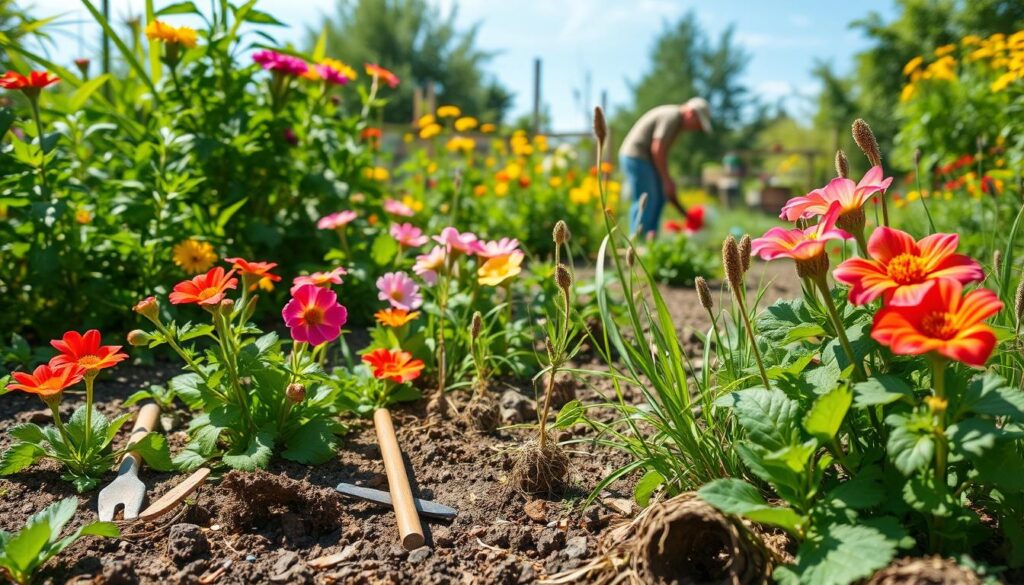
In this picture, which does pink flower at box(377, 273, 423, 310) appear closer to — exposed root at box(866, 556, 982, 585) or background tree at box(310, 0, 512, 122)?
exposed root at box(866, 556, 982, 585)

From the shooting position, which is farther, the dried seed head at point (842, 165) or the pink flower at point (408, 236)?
the pink flower at point (408, 236)

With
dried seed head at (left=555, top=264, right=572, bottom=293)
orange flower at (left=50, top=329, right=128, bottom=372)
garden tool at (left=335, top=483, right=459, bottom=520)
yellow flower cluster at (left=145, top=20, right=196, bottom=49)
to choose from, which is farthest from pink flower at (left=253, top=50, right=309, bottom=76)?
dried seed head at (left=555, top=264, right=572, bottom=293)

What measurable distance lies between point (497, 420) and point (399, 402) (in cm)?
35

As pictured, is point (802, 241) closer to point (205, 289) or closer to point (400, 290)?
point (205, 289)

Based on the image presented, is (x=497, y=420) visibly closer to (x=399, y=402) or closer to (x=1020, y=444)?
(x=399, y=402)

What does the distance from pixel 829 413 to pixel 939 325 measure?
19 cm

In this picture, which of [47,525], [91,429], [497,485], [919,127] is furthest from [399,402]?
[919,127]

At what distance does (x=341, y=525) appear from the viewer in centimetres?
154

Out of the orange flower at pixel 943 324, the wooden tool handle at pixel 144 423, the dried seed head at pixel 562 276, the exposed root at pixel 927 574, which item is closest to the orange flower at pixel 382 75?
the wooden tool handle at pixel 144 423

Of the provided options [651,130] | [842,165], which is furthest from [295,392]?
[651,130]

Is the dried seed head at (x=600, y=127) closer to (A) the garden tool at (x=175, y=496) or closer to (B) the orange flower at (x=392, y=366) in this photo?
(B) the orange flower at (x=392, y=366)

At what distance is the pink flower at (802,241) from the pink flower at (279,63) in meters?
2.24

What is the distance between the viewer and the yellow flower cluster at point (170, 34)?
2.57 meters

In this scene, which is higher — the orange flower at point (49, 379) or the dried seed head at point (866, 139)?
the dried seed head at point (866, 139)
